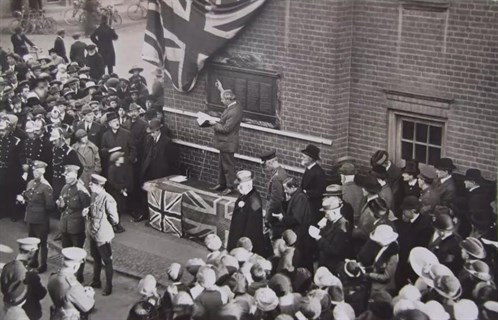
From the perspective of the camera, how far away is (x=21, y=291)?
751cm

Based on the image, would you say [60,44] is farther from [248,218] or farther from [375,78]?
[375,78]

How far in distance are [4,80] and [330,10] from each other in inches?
137

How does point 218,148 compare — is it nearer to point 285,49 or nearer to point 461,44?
point 285,49

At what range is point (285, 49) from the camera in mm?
7906

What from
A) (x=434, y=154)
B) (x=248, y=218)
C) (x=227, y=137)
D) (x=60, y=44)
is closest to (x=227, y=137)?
(x=227, y=137)

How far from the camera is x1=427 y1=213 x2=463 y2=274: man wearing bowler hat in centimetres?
690

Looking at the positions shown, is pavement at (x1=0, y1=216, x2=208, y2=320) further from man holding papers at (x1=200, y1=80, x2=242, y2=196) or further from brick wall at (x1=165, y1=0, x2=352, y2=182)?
brick wall at (x1=165, y1=0, x2=352, y2=182)

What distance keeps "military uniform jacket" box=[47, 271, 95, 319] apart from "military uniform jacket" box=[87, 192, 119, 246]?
104 centimetres

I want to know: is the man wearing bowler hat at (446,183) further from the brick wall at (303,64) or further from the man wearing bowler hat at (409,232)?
the brick wall at (303,64)

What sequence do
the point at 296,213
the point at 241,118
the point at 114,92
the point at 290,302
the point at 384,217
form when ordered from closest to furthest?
the point at 290,302
the point at 384,217
the point at 296,213
the point at 241,118
the point at 114,92

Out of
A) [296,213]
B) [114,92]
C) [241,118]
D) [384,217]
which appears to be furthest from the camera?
[114,92]

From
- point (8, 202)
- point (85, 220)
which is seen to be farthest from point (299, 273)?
point (8, 202)

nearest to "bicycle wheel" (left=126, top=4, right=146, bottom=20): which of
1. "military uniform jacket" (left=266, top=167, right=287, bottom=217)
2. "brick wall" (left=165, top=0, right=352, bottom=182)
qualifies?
"brick wall" (left=165, top=0, right=352, bottom=182)

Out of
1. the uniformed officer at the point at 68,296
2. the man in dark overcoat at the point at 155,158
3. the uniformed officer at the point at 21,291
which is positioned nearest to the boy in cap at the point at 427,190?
the man in dark overcoat at the point at 155,158
